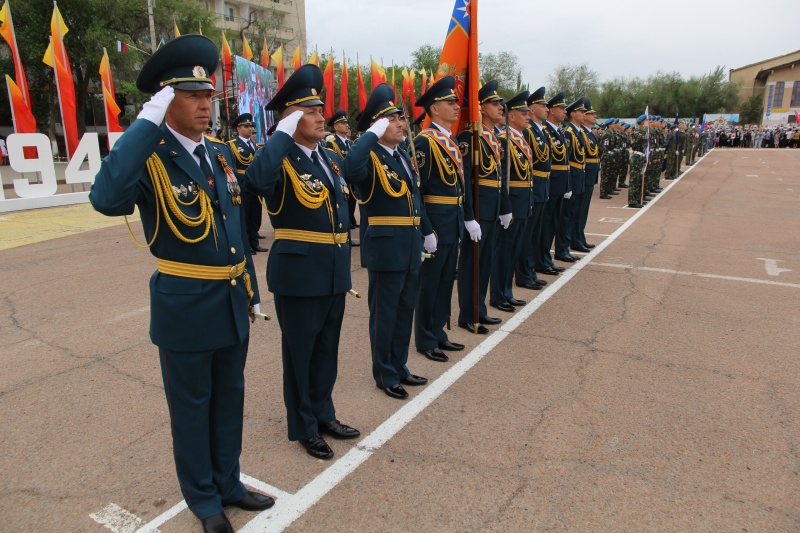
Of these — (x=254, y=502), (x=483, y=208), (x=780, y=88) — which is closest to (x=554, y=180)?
(x=483, y=208)

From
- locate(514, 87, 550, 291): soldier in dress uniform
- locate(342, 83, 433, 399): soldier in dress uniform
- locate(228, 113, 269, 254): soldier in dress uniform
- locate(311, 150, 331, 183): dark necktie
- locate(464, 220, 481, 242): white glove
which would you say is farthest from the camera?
locate(228, 113, 269, 254): soldier in dress uniform

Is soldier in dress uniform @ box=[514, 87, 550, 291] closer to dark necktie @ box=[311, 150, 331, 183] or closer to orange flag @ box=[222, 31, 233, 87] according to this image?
dark necktie @ box=[311, 150, 331, 183]

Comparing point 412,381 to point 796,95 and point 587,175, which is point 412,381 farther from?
point 796,95

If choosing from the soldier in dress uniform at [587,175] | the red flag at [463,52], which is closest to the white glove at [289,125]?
the red flag at [463,52]

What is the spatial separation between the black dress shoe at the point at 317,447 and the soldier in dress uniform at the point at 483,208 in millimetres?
2160

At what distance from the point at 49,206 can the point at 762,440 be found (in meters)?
14.8

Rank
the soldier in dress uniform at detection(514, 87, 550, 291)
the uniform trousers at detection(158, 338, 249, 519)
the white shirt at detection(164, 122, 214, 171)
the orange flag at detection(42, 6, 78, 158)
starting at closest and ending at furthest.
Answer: the white shirt at detection(164, 122, 214, 171), the uniform trousers at detection(158, 338, 249, 519), the soldier in dress uniform at detection(514, 87, 550, 291), the orange flag at detection(42, 6, 78, 158)

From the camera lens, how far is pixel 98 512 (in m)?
2.58

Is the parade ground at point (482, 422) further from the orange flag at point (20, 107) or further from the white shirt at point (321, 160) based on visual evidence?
the orange flag at point (20, 107)

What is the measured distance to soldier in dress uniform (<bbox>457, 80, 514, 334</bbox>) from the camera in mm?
4707

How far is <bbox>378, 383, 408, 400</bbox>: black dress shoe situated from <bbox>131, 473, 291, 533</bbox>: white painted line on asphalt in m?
1.15

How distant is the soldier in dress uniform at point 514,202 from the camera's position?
221 inches

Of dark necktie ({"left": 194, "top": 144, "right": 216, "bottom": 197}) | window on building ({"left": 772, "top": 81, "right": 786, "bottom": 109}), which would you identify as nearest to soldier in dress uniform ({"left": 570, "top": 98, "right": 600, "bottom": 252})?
dark necktie ({"left": 194, "top": 144, "right": 216, "bottom": 197})

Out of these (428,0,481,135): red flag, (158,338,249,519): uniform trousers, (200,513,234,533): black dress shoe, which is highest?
(428,0,481,135): red flag
